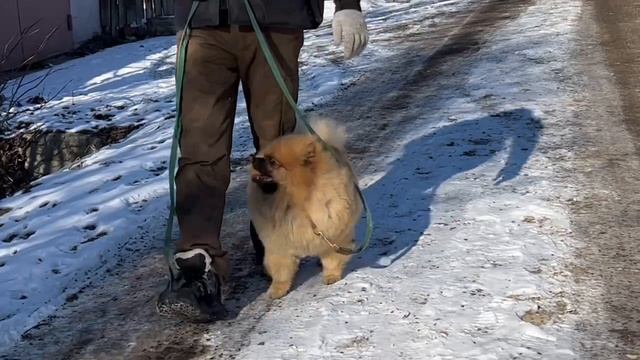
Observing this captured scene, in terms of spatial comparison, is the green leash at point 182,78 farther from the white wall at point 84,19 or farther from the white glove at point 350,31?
the white wall at point 84,19

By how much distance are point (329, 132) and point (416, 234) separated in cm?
88

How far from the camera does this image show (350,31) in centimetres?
348

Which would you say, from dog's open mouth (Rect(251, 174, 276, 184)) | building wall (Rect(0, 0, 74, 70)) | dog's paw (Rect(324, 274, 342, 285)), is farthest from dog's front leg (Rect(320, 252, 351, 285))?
building wall (Rect(0, 0, 74, 70))

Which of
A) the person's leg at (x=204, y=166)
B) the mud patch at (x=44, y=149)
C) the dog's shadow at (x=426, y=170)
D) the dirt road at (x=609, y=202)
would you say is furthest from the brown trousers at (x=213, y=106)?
the mud patch at (x=44, y=149)

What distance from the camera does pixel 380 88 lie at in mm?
7785

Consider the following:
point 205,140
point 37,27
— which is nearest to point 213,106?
point 205,140

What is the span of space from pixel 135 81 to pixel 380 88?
3943mm

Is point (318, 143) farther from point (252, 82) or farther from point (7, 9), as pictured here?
point (7, 9)

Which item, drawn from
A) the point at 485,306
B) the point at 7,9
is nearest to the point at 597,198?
the point at 485,306

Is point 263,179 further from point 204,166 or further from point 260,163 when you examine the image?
point 204,166

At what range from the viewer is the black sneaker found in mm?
3238

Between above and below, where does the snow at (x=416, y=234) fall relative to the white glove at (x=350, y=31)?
below

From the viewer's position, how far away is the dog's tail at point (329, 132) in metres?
3.47

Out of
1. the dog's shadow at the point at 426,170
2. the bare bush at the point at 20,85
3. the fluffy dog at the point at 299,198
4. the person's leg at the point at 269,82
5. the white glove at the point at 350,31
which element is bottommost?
the bare bush at the point at 20,85
